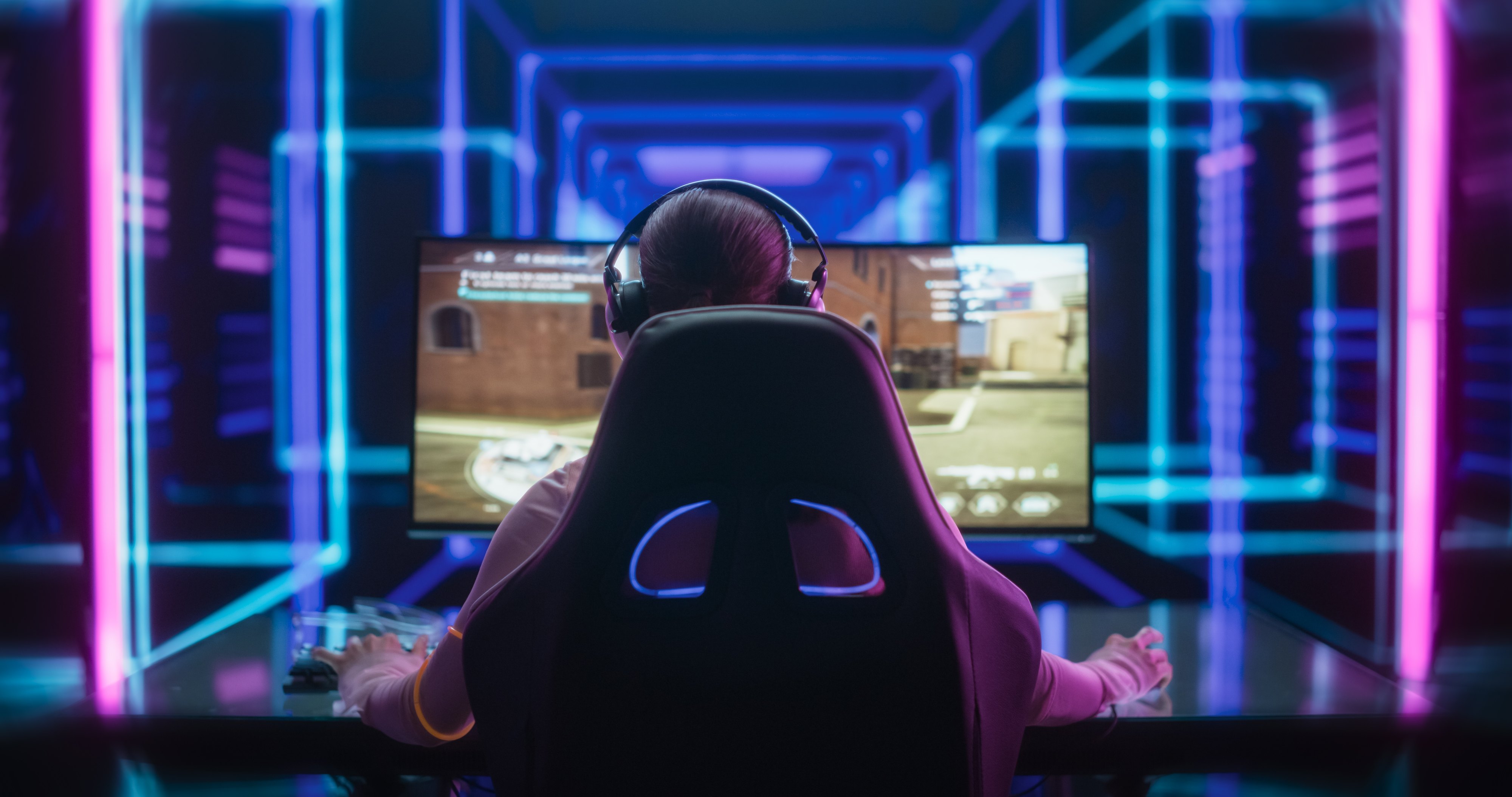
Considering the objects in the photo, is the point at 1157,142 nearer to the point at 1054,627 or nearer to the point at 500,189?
the point at 1054,627

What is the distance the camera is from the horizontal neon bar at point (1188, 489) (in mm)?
1808

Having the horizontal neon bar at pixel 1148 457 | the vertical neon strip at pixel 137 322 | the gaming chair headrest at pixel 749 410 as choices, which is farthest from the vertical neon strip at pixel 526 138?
the horizontal neon bar at pixel 1148 457

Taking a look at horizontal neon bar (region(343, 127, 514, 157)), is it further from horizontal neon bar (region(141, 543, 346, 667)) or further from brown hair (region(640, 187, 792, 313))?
brown hair (region(640, 187, 792, 313))

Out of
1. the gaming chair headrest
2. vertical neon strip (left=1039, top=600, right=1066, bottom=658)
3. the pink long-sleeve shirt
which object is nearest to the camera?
the gaming chair headrest

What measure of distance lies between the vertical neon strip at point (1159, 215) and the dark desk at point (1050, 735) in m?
0.79

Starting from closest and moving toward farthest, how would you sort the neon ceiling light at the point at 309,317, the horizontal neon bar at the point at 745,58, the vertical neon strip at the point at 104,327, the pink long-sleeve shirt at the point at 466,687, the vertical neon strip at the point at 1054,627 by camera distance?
the pink long-sleeve shirt at the point at 466,687
the vertical neon strip at the point at 104,327
the vertical neon strip at the point at 1054,627
the neon ceiling light at the point at 309,317
the horizontal neon bar at the point at 745,58

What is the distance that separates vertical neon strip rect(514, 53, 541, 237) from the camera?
1.89 metres

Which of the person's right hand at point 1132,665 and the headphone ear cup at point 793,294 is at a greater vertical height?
the headphone ear cup at point 793,294

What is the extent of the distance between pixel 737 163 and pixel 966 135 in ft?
2.05

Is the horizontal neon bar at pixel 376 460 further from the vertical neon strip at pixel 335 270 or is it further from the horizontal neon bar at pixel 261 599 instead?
the horizontal neon bar at pixel 261 599

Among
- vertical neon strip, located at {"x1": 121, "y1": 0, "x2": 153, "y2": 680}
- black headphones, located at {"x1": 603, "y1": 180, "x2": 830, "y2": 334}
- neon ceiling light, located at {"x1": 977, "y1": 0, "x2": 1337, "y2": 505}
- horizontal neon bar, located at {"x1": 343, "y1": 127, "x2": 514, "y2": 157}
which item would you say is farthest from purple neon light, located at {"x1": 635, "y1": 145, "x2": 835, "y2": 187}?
black headphones, located at {"x1": 603, "y1": 180, "x2": 830, "y2": 334}

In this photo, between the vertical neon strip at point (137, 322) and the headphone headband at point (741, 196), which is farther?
the vertical neon strip at point (137, 322)

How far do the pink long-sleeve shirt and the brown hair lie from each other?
0.71 ft

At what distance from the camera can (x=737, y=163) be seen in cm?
217
